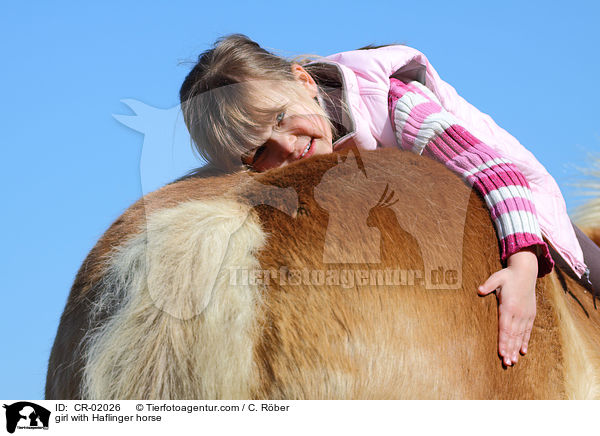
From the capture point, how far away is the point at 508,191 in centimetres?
139

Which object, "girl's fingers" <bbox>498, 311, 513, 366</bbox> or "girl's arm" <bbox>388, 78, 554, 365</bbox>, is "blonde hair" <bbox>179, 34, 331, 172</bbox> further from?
"girl's fingers" <bbox>498, 311, 513, 366</bbox>

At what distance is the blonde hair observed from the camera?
1.54m

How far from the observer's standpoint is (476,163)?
1450 mm

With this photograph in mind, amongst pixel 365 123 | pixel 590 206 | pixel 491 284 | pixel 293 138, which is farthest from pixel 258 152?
pixel 590 206

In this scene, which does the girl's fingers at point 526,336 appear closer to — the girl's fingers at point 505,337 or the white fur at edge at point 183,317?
the girl's fingers at point 505,337

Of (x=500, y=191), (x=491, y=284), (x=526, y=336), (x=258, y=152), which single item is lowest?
(x=526, y=336)

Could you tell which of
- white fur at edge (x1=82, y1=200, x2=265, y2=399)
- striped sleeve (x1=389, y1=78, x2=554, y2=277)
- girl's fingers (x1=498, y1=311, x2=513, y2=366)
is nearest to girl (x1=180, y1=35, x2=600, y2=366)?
striped sleeve (x1=389, y1=78, x2=554, y2=277)

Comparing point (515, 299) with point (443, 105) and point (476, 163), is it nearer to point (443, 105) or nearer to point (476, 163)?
point (476, 163)

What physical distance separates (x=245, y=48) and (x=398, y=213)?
771 mm

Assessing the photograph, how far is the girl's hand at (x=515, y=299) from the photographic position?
1249 mm

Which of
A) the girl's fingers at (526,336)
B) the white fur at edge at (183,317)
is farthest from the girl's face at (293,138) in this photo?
the girl's fingers at (526,336)

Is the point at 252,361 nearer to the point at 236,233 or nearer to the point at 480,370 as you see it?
the point at 236,233

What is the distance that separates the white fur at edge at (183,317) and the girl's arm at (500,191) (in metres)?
0.57

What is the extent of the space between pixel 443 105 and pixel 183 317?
111cm
